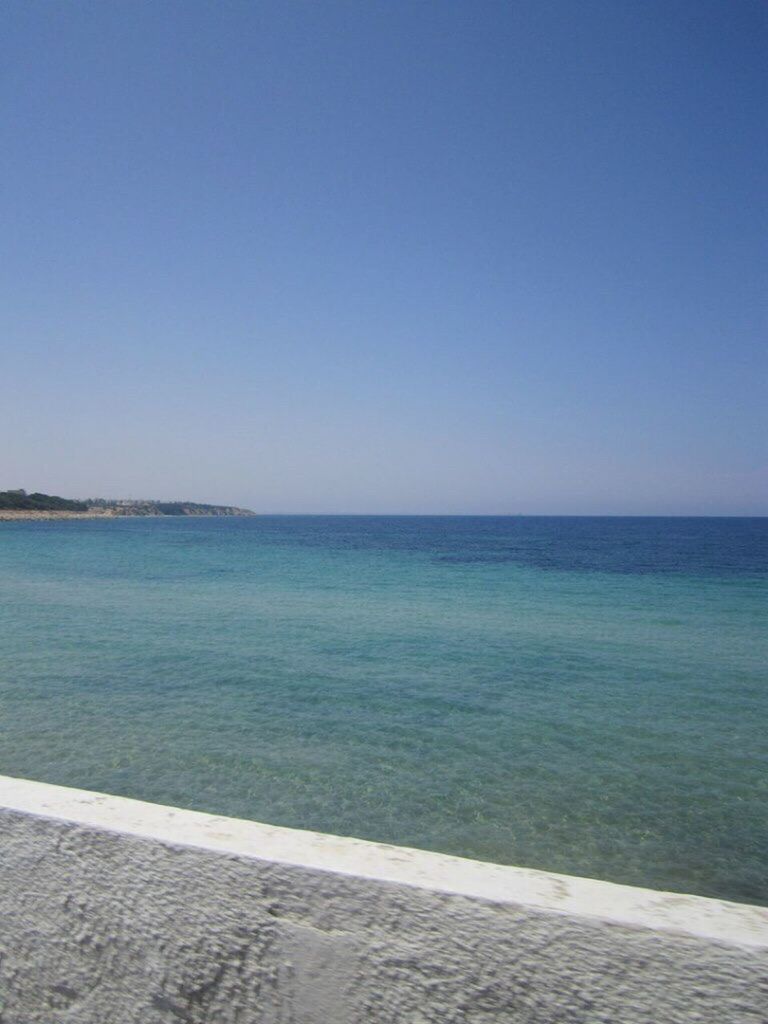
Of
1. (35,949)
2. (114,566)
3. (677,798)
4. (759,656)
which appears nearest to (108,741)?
(677,798)

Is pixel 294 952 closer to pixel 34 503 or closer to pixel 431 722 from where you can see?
pixel 431 722

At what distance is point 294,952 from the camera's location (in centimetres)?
120

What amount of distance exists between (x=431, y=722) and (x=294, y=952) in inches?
289

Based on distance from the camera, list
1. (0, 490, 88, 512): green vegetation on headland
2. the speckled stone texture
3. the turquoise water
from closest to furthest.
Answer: the speckled stone texture, the turquoise water, (0, 490, 88, 512): green vegetation on headland

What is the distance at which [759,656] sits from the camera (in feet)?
42.3

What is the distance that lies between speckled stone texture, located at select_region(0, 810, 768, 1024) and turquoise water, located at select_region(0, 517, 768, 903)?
4294 millimetres

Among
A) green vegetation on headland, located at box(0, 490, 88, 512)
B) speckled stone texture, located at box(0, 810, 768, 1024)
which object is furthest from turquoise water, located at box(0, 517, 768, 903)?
green vegetation on headland, located at box(0, 490, 88, 512)

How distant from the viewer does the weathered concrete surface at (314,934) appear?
1.04m

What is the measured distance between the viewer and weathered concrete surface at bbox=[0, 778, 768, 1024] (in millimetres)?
1044

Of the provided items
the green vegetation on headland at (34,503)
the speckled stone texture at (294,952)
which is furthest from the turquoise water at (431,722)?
the green vegetation on headland at (34,503)

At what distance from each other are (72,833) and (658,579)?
3033cm

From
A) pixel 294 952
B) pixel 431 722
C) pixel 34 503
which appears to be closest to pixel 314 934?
pixel 294 952

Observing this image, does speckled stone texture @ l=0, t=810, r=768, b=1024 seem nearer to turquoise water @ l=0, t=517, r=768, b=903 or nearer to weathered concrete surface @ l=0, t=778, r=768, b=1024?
weathered concrete surface @ l=0, t=778, r=768, b=1024

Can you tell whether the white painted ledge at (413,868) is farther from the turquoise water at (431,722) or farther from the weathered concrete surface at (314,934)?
the turquoise water at (431,722)
